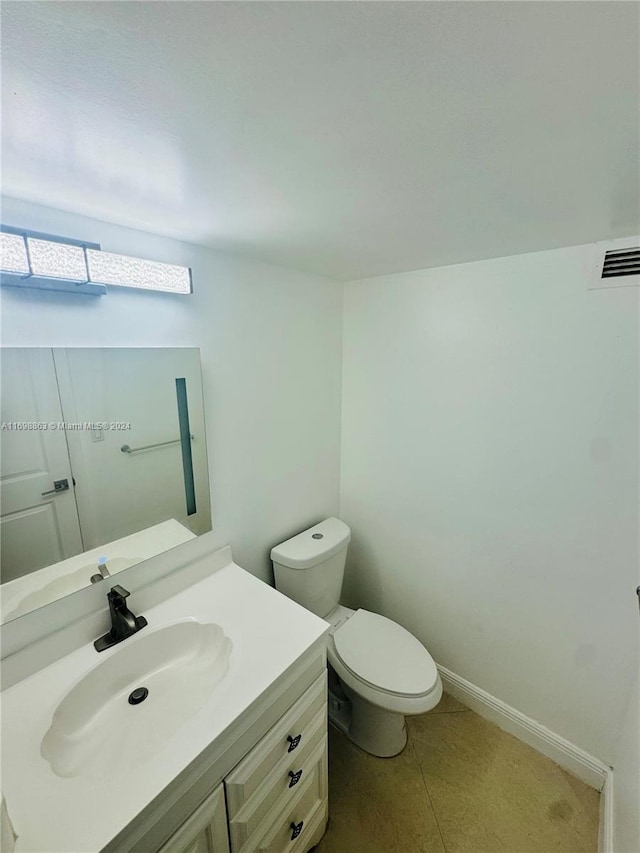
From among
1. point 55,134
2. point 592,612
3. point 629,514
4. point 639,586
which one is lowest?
point 592,612

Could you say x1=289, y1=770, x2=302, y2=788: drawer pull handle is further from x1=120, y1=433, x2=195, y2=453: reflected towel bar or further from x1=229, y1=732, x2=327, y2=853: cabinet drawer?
x1=120, y1=433, x2=195, y2=453: reflected towel bar

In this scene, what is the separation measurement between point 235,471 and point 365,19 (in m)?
1.26

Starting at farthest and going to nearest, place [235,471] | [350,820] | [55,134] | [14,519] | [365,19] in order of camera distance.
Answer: [235,471] < [350,820] < [14,519] < [55,134] < [365,19]

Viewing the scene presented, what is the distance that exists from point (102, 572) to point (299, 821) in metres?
0.99

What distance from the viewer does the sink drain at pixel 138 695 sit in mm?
957

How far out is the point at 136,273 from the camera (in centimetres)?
100

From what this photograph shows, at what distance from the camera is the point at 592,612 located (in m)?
1.29

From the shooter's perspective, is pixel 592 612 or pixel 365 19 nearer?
pixel 365 19

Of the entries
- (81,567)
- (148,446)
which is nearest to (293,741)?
(81,567)

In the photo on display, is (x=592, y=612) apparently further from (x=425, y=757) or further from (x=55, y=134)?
(x=55, y=134)

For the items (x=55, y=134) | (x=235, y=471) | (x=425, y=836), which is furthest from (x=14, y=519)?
(x=425, y=836)

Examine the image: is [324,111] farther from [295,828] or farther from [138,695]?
[295,828]

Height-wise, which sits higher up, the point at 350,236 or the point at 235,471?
the point at 350,236

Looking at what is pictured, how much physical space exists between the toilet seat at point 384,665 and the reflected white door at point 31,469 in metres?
1.14
